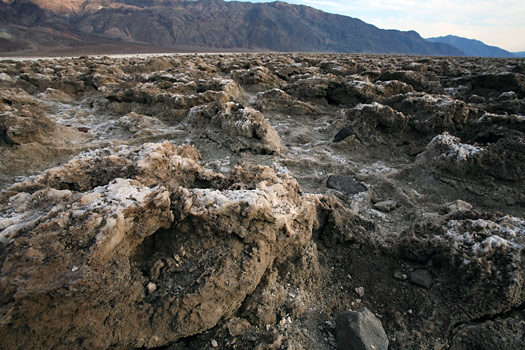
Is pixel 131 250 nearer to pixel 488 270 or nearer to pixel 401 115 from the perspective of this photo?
pixel 488 270

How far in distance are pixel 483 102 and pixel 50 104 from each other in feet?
34.4

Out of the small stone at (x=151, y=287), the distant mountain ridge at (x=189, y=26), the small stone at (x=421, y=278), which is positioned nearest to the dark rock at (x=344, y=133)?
the small stone at (x=421, y=278)

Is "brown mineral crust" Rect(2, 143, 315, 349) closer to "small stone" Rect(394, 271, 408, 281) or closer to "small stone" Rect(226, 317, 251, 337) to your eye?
"small stone" Rect(226, 317, 251, 337)

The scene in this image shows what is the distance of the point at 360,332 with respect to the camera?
1.70 meters

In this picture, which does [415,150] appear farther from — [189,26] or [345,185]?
[189,26]

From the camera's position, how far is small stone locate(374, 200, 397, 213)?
3.36 meters

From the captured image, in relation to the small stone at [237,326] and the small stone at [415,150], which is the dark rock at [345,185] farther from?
the small stone at [237,326]

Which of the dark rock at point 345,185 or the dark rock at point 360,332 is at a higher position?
the dark rock at point 360,332

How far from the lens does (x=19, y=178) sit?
374 centimetres

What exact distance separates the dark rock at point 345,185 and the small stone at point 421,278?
1.52m

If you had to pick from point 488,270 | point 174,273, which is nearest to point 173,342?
point 174,273

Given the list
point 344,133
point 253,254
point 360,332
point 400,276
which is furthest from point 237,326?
point 344,133

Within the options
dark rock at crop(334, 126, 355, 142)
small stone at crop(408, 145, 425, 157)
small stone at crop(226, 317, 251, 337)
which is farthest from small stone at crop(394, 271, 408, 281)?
dark rock at crop(334, 126, 355, 142)

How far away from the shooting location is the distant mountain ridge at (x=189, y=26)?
5156 cm
